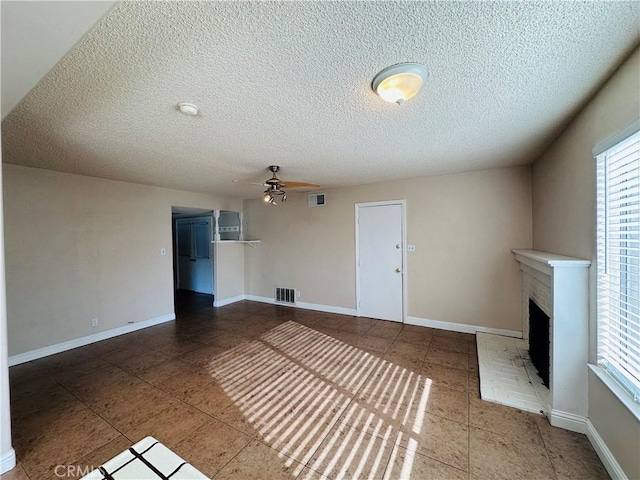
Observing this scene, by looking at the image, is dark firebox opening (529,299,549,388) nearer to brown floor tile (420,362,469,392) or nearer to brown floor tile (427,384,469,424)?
brown floor tile (420,362,469,392)

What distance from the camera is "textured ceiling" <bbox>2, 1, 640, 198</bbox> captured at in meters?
1.12

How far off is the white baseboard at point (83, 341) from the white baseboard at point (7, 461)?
7.12ft

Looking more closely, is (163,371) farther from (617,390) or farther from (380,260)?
(617,390)

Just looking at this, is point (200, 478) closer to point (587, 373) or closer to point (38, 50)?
point (38, 50)

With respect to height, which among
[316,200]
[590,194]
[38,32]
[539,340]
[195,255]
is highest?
[38,32]

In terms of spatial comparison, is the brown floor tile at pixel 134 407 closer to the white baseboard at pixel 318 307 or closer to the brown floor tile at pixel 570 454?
the brown floor tile at pixel 570 454

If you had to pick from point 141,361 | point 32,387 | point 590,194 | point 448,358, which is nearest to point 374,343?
point 448,358

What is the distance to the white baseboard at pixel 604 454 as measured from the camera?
1.47 metres


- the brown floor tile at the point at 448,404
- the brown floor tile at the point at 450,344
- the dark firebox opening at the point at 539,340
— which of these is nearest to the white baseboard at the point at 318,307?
the brown floor tile at the point at 450,344

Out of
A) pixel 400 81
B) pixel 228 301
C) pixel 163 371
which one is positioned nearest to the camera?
pixel 400 81

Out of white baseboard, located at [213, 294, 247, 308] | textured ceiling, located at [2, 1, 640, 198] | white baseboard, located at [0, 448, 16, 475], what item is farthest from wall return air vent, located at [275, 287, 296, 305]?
white baseboard, located at [0, 448, 16, 475]

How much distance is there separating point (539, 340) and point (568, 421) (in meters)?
0.96

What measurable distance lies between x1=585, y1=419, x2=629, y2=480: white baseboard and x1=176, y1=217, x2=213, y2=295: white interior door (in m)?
7.14

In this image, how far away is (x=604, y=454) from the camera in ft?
5.27
